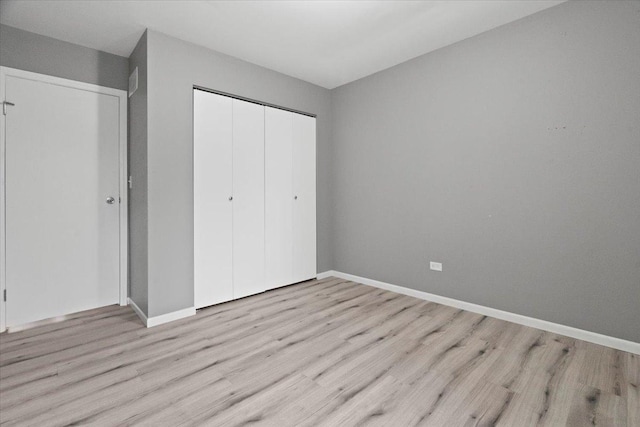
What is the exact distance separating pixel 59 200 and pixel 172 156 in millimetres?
1157

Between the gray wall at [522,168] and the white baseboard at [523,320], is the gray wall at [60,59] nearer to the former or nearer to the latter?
the gray wall at [522,168]

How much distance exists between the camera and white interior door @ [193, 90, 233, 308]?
2.99 m

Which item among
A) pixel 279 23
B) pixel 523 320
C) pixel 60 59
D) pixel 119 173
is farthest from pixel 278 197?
pixel 523 320

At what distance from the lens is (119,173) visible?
3.16 metres

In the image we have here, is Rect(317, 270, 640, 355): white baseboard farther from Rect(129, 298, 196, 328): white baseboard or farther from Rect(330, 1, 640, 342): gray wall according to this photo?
Rect(129, 298, 196, 328): white baseboard

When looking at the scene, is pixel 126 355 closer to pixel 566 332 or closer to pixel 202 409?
pixel 202 409

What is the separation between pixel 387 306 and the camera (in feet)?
10.2

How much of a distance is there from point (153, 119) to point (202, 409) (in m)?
2.32

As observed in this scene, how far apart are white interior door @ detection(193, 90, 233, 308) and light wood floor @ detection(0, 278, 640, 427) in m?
0.37

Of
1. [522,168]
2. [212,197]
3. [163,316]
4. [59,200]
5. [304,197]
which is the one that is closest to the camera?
[522,168]

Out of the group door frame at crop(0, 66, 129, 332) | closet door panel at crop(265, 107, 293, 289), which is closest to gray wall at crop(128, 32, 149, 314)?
door frame at crop(0, 66, 129, 332)

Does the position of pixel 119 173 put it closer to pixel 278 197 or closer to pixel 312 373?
pixel 278 197

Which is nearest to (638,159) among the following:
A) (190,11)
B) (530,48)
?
(530,48)

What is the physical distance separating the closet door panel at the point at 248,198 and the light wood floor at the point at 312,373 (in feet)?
2.03
